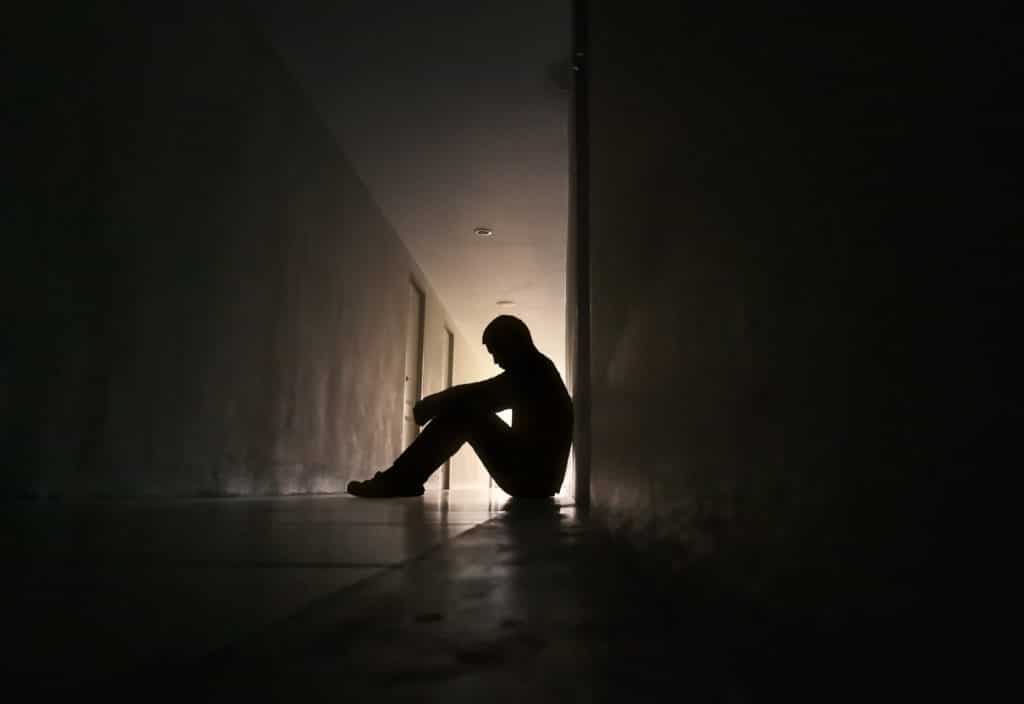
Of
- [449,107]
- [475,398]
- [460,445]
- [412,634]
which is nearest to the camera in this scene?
[412,634]

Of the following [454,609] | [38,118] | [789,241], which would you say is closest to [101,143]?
[38,118]

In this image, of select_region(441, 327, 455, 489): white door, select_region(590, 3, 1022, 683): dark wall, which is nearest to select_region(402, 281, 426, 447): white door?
select_region(441, 327, 455, 489): white door

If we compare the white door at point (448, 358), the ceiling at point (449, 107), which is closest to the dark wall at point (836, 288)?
the ceiling at point (449, 107)

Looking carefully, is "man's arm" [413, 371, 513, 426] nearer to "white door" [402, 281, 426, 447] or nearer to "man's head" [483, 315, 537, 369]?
"man's head" [483, 315, 537, 369]

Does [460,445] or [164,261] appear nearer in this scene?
[164,261]

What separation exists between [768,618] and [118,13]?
10.8ft

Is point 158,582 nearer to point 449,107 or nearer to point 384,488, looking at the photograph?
point 384,488

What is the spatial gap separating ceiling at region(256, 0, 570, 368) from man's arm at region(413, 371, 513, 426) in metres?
1.92

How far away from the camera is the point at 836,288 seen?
29 centimetres

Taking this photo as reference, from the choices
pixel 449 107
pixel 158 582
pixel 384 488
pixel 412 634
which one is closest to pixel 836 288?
pixel 412 634

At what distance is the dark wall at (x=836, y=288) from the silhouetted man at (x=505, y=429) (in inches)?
103

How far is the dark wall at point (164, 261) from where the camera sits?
2.29m

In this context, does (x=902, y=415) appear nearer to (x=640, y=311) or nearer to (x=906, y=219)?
(x=906, y=219)

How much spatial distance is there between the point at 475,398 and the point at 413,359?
178 inches
